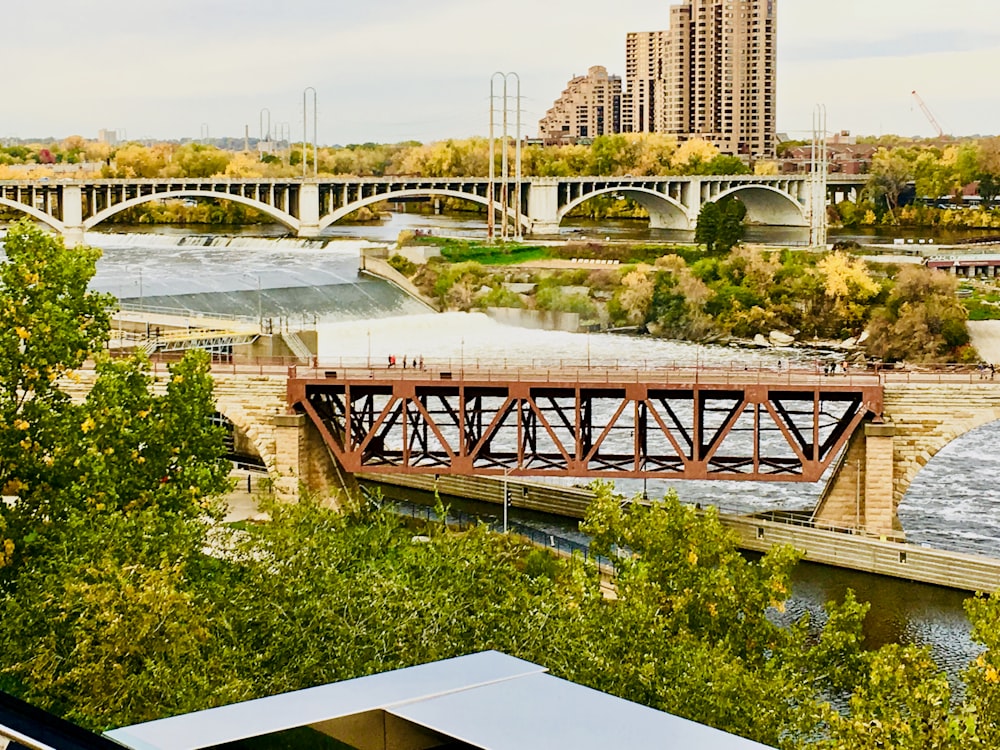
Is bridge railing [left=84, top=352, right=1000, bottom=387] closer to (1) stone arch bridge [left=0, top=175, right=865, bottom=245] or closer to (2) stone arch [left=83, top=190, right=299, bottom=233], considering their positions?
(1) stone arch bridge [left=0, top=175, right=865, bottom=245]

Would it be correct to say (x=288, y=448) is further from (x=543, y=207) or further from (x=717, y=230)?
(x=543, y=207)

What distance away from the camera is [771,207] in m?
127

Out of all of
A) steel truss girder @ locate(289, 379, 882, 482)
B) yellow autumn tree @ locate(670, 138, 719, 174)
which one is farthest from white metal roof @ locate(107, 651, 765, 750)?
yellow autumn tree @ locate(670, 138, 719, 174)

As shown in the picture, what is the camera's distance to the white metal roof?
5.00 m

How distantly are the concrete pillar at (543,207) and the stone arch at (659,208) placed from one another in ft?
13.5

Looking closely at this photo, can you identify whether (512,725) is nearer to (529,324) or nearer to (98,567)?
(98,567)

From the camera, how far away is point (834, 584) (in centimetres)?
3362

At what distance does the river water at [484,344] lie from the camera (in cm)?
3256

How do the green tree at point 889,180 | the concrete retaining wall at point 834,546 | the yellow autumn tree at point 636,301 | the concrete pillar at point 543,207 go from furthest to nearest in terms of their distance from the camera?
the green tree at point 889,180 < the concrete pillar at point 543,207 < the yellow autumn tree at point 636,301 < the concrete retaining wall at point 834,546

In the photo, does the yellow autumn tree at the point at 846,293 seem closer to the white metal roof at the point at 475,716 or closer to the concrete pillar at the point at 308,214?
the concrete pillar at the point at 308,214

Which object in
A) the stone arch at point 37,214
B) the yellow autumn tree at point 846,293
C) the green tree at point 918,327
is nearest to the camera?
the green tree at point 918,327

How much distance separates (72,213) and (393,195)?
19.6 m

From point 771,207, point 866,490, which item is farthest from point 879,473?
Result: point 771,207

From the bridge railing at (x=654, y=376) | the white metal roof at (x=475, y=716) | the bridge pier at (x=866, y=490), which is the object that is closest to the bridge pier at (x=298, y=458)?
the bridge railing at (x=654, y=376)
